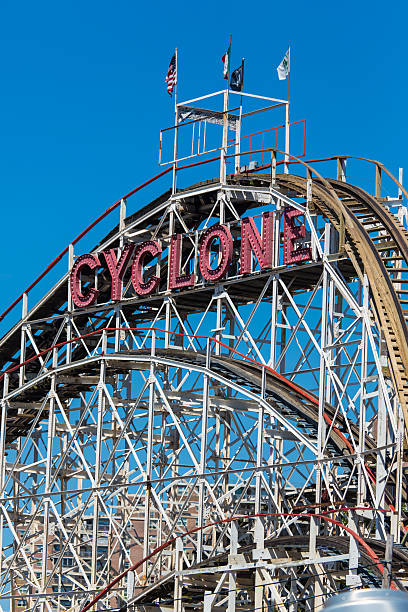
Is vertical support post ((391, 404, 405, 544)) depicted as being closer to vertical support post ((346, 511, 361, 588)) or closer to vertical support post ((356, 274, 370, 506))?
vertical support post ((356, 274, 370, 506))

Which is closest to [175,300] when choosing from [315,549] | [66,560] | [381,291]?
[381,291]

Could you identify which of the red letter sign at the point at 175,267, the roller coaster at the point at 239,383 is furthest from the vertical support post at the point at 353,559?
the red letter sign at the point at 175,267

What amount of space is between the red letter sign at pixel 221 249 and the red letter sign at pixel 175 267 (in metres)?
1.07

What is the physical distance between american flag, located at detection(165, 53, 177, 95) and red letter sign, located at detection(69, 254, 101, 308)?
689 centimetres

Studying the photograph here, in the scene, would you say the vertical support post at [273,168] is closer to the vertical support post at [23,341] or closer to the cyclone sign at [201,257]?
the cyclone sign at [201,257]

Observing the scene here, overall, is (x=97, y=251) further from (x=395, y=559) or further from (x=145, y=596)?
(x=395, y=559)

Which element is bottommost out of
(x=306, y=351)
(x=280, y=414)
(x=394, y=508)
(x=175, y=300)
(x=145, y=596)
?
(x=145, y=596)

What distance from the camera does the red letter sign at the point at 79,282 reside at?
41.2 meters

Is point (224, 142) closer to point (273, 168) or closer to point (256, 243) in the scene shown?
point (273, 168)

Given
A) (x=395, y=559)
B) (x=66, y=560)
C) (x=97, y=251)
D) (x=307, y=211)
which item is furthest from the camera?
(x=66, y=560)

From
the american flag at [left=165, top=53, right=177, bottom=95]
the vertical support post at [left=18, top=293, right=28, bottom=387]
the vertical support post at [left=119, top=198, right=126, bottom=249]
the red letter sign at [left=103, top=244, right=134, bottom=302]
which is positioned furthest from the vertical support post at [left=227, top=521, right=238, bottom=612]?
the american flag at [left=165, top=53, right=177, bottom=95]

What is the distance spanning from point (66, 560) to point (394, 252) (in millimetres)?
67465

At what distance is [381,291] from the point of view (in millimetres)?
28922

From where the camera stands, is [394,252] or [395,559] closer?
[395,559]
